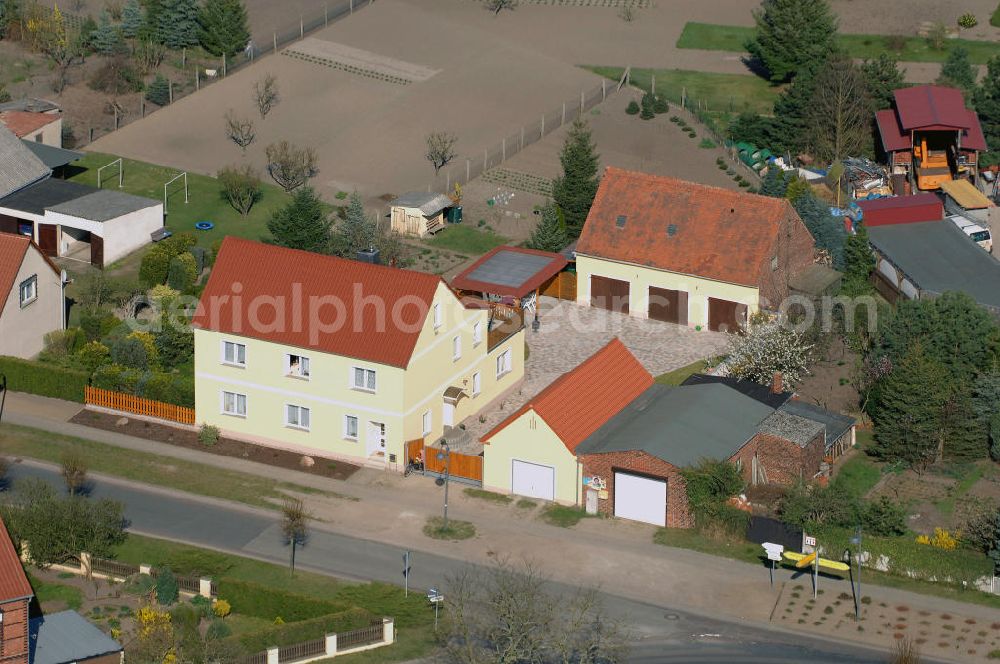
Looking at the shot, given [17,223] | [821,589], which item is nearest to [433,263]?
[17,223]

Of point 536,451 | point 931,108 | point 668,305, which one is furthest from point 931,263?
point 536,451

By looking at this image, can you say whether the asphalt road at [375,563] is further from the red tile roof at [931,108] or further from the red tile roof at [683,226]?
the red tile roof at [931,108]

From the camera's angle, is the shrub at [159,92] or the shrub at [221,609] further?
the shrub at [159,92]

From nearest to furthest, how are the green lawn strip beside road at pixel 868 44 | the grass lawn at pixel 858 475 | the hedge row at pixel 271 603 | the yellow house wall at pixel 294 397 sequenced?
the hedge row at pixel 271 603, the grass lawn at pixel 858 475, the yellow house wall at pixel 294 397, the green lawn strip beside road at pixel 868 44

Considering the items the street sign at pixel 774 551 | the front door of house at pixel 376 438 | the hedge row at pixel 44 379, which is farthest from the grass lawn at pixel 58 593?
the street sign at pixel 774 551

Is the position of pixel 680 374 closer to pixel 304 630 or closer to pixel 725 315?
pixel 725 315

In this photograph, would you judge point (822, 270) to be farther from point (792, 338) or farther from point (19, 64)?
point (19, 64)
